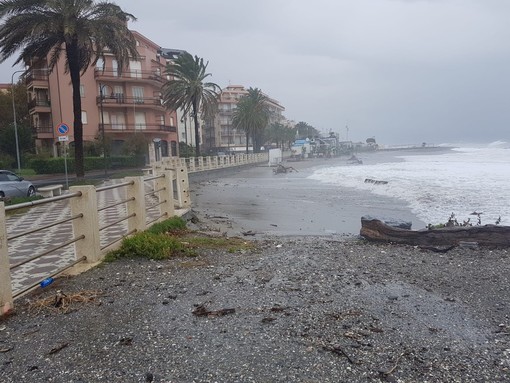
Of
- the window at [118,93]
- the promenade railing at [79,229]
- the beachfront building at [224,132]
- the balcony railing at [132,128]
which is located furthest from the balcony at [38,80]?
the beachfront building at [224,132]

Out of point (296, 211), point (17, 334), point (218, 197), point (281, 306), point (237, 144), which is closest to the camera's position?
point (17, 334)

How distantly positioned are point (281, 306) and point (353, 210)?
40.5ft

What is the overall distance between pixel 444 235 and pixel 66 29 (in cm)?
1759

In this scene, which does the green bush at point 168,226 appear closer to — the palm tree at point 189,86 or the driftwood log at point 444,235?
the driftwood log at point 444,235

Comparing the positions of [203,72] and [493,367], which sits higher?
[203,72]

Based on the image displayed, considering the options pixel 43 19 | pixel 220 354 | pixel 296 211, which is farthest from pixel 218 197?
pixel 220 354

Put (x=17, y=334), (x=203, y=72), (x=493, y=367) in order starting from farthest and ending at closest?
(x=203, y=72) < (x=17, y=334) < (x=493, y=367)

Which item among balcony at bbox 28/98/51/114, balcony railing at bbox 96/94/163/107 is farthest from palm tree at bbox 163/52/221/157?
balcony at bbox 28/98/51/114

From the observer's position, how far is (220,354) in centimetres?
355

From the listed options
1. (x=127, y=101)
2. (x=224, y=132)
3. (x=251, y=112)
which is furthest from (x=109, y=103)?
(x=224, y=132)

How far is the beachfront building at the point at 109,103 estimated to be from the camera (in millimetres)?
49469

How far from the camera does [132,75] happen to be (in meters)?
53.6

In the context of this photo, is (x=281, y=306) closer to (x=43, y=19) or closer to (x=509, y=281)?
(x=509, y=281)

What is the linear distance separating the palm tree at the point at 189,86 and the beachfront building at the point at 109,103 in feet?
19.0
